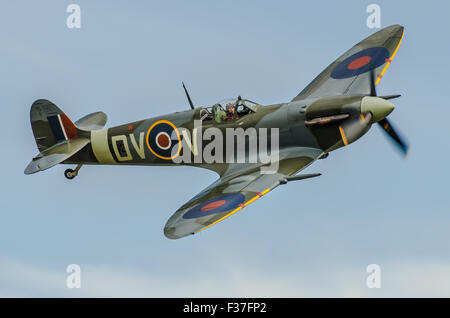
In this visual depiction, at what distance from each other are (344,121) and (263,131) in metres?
1.96

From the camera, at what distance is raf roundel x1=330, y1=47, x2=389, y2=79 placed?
2236 centimetres

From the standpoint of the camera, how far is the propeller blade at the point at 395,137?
19.8 meters

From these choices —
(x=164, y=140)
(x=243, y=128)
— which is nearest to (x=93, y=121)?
(x=164, y=140)

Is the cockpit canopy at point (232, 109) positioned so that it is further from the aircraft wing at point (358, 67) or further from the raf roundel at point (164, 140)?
the aircraft wing at point (358, 67)

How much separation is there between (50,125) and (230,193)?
6.32 meters

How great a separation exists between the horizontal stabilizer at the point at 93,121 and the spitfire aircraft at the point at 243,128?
0.03 metres

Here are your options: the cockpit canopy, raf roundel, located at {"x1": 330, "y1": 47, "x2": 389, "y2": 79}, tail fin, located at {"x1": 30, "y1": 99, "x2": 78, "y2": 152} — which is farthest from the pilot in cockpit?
tail fin, located at {"x1": 30, "y1": 99, "x2": 78, "y2": 152}

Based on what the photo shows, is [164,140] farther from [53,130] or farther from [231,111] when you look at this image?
[53,130]

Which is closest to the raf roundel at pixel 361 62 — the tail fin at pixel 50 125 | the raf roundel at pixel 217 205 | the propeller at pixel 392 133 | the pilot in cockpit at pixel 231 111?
the propeller at pixel 392 133

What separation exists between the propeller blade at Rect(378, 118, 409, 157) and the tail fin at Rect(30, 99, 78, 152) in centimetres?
809

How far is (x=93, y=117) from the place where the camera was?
23453 millimetres

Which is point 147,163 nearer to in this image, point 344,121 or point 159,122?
point 159,122

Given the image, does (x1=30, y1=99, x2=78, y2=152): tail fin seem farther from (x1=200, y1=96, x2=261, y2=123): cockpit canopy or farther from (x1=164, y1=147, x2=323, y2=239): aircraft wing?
(x1=164, y1=147, x2=323, y2=239): aircraft wing

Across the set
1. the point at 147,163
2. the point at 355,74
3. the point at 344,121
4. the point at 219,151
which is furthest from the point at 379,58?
the point at 147,163
